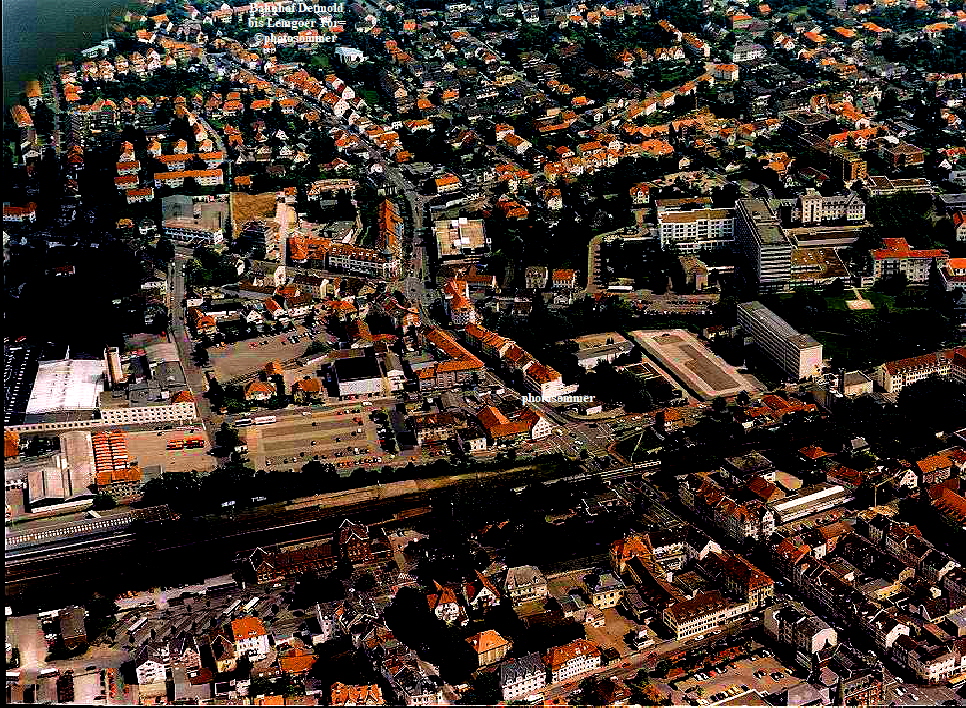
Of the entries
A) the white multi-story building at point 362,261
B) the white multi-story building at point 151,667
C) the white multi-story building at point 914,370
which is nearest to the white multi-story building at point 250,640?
the white multi-story building at point 151,667

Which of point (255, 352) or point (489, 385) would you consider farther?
point (255, 352)

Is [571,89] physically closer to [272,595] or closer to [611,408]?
[611,408]

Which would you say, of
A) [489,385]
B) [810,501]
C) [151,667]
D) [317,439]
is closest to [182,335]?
[317,439]

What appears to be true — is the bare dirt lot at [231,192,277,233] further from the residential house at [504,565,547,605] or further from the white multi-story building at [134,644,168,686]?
the white multi-story building at [134,644,168,686]

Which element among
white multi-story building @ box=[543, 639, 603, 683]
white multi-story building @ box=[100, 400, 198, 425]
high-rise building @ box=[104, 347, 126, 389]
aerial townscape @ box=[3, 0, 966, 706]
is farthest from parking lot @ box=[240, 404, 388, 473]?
white multi-story building @ box=[543, 639, 603, 683]

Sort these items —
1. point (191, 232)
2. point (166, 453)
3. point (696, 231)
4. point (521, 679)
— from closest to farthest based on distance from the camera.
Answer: point (521, 679) → point (166, 453) → point (696, 231) → point (191, 232)

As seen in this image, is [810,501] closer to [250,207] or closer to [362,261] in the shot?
[362,261]

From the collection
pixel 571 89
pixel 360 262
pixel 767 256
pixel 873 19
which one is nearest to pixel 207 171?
pixel 360 262
